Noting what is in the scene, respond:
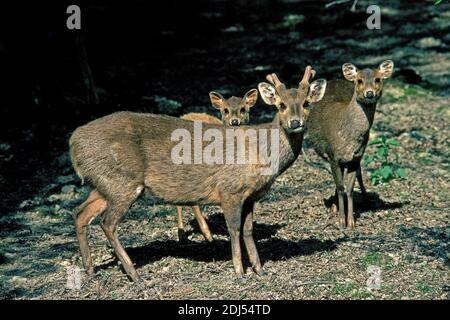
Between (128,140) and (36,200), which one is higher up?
(128,140)

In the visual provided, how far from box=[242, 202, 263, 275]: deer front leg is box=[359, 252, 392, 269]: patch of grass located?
87cm

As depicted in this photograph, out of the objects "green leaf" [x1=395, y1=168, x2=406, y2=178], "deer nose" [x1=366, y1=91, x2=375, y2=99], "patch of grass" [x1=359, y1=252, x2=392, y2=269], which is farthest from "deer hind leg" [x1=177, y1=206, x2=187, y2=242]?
"green leaf" [x1=395, y1=168, x2=406, y2=178]

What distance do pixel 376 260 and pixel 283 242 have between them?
103 cm

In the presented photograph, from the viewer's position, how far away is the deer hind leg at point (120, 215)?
664 cm

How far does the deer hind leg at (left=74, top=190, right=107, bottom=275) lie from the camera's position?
6867 millimetres

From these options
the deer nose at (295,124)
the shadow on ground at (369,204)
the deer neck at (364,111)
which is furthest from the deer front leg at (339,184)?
the deer nose at (295,124)

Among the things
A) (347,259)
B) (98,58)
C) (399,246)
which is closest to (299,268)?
(347,259)

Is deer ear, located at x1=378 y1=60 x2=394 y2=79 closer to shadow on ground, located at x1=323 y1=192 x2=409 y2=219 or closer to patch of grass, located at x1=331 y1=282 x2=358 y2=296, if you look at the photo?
shadow on ground, located at x1=323 y1=192 x2=409 y2=219

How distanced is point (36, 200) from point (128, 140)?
3.23m

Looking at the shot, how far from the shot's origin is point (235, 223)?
675cm

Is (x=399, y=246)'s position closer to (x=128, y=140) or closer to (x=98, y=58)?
(x=128, y=140)

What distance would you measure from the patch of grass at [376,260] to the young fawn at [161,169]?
0.88m

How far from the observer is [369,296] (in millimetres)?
6168

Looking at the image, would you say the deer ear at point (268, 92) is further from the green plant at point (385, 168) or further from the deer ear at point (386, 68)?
the green plant at point (385, 168)
